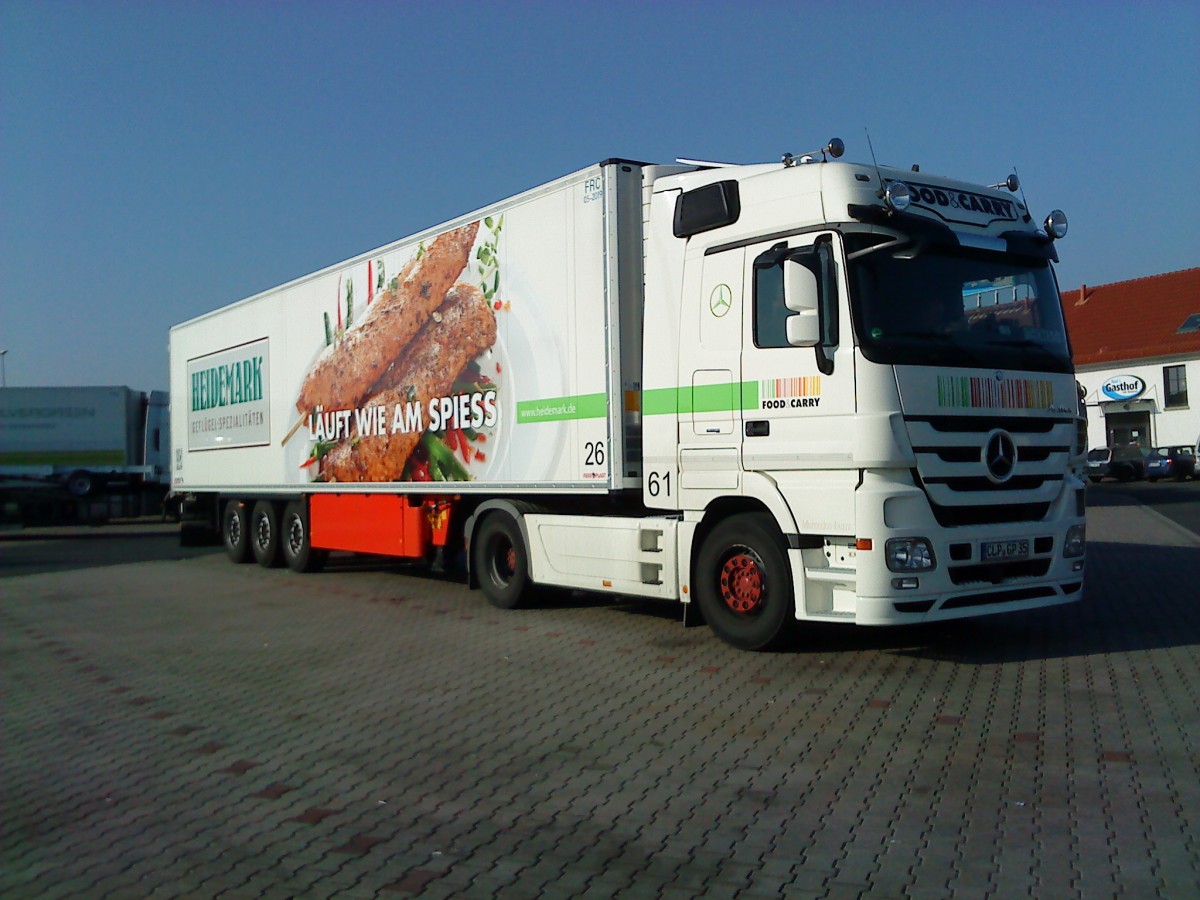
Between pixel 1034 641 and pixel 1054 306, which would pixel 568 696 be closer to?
pixel 1034 641

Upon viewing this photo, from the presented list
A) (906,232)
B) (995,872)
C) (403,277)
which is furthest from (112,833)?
(403,277)

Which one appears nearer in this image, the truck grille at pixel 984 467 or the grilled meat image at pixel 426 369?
the truck grille at pixel 984 467

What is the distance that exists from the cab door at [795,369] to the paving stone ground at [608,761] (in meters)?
1.59

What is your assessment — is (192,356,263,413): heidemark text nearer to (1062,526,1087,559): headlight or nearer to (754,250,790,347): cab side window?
(754,250,790,347): cab side window

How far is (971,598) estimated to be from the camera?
7.86 metres

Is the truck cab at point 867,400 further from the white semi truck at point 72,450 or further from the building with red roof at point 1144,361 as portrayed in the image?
the building with red roof at point 1144,361

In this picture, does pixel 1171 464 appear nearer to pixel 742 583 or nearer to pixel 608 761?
pixel 742 583

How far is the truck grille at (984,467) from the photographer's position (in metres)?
7.70

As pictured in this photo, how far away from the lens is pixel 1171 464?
4038cm

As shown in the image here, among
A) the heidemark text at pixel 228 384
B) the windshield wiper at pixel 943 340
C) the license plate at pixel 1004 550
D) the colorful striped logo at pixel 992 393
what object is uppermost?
the heidemark text at pixel 228 384

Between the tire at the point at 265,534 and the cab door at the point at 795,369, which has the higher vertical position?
the cab door at the point at 795,369

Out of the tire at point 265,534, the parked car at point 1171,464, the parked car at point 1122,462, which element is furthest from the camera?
the parked car at point 1122,462

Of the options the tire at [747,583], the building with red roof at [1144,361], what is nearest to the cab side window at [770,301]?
the tire at [747,583]

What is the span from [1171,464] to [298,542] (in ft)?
114
